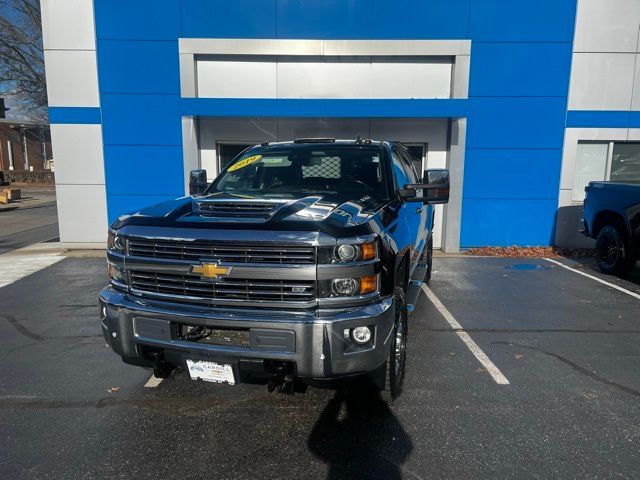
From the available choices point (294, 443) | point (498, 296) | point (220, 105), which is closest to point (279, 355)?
point (294, 443)

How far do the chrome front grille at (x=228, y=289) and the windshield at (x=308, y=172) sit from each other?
4.13 feet

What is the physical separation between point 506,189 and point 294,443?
8541 millimetres

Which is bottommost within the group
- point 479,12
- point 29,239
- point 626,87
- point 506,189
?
point 29,239

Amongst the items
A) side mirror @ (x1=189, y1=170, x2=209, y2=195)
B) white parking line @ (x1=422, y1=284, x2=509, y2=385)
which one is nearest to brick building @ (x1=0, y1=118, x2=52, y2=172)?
side mirror @ (x1=189, y1=170, x2=209, y2=195)

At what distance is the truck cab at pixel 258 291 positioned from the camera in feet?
9.64

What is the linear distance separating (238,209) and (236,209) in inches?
0.8

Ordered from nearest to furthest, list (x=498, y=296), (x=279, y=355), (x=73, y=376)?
(x=279, y=355) → (x=73, y=376) → (x=498, y=296)

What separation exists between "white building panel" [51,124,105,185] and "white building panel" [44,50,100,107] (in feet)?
1.69

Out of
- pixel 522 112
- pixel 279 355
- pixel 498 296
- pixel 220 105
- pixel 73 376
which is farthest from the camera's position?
pixel 522 112

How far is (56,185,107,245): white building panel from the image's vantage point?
10.3 metres

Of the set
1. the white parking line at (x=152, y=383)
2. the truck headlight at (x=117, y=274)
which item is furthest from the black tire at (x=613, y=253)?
the truck headlight at (x=117, y=274)

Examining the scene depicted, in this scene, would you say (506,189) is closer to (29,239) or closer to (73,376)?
(73,376)

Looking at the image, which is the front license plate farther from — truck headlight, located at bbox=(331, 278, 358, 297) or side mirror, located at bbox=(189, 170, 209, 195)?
side mirror, located at bbox=(189, 170, 209, 195)

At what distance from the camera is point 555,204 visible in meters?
10.3
